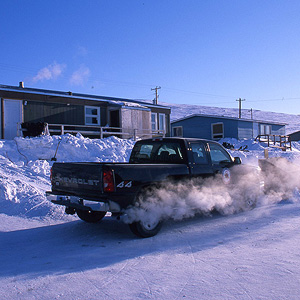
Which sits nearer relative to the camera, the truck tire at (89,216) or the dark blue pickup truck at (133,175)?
the dark blue pickup truck at (133,175)

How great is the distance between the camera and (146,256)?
185 inches

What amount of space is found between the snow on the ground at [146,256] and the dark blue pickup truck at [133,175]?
58 cm

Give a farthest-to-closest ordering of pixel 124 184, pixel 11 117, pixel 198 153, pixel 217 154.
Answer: pixel 11 117
pixel 217 154
pixel 198 153
pixel 124 184

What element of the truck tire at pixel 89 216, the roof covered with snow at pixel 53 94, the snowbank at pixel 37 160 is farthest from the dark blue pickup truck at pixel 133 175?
the roof covered with snow at pixel 53 94

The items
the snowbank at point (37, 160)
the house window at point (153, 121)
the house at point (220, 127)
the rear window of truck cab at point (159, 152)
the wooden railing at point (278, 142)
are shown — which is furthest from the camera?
the house at point (220, 127)

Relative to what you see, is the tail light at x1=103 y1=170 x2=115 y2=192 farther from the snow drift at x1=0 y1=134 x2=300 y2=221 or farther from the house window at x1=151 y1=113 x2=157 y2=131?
the house window at x1=151 y1=113 x2=157 y2=131

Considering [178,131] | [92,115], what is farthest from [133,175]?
[178,131]

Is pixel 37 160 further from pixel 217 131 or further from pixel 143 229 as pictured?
pixel 217 131

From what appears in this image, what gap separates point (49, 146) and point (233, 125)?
916 inches

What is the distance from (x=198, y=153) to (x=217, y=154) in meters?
0.75

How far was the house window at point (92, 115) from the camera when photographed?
20.7 meters

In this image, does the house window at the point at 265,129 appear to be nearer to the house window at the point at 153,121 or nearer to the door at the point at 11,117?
the house window at the point at 153,121

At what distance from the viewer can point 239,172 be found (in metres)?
7.77

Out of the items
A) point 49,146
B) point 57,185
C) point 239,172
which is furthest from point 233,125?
point 57,185
